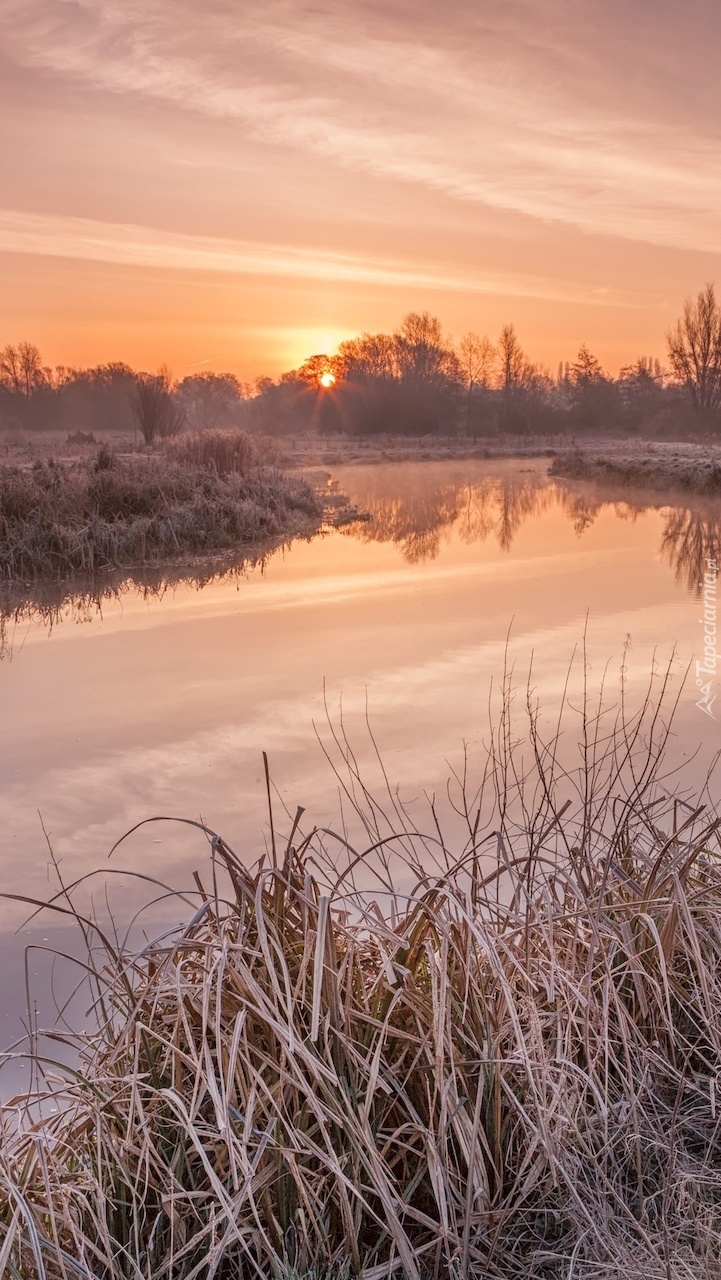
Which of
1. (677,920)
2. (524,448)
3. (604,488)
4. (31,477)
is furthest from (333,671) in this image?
(524,448)

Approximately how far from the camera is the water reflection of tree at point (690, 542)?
43.7 ft

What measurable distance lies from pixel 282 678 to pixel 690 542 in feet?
33.4

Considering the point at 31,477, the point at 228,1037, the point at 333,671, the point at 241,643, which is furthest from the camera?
the point at 31,477

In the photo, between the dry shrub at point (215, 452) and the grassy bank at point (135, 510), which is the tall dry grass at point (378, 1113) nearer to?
the grassy bank at point (135, 510)

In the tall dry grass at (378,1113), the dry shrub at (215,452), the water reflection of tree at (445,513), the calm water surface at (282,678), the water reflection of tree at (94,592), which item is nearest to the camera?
the tall dry grass at (378,1113)

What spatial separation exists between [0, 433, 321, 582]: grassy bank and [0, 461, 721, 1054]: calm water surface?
1283 mm

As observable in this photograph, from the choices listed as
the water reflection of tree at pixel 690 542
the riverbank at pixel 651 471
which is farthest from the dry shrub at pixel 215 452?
the riverbank at pixel 651 471

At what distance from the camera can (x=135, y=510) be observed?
15.4 m

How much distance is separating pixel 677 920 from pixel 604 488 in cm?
2719

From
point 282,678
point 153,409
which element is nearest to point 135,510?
point 282,678

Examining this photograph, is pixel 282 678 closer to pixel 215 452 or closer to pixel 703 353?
pixel 215 452

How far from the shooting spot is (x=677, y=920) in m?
2.72

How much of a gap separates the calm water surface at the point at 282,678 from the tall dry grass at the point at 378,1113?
141 cm

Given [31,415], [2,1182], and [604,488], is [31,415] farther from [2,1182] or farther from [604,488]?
[2,1182]
